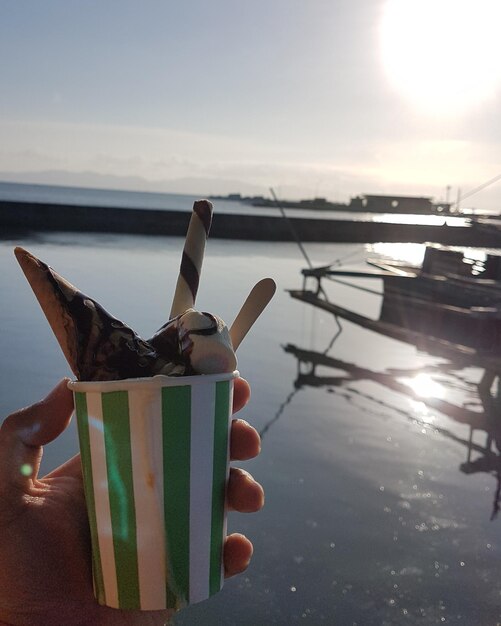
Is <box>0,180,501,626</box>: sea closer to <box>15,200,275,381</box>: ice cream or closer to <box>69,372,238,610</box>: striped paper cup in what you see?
<box>69,372,238,610</box>: striped paper cup

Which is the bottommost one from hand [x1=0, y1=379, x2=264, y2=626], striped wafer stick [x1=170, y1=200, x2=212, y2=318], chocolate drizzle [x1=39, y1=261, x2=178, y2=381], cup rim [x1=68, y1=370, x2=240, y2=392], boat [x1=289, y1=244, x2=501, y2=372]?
boat [x1=289, y1=244, x2=501, y2=372]

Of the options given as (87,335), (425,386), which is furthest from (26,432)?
(425,386)

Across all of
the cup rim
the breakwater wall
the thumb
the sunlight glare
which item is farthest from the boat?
the breakwater wall

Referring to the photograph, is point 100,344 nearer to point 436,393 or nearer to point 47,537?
point 47,537

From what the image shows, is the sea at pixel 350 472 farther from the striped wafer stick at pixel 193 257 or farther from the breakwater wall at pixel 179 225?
the breakwater wall at pixel 179 225

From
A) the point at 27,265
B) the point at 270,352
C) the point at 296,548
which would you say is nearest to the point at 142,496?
the point at 27,265

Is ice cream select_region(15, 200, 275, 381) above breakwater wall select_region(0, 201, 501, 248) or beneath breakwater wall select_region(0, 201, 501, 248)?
above
